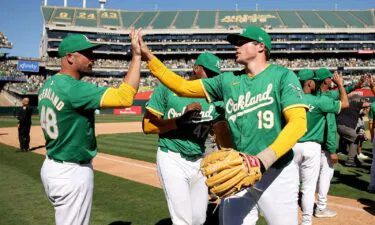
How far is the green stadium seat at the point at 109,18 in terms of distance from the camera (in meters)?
69.6

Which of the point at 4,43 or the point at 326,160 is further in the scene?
the point at 4,43

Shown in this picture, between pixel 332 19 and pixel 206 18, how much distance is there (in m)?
23.6

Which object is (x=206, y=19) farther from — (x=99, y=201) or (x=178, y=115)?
(x=178, y=115)

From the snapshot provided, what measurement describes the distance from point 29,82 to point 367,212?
→ 186ft

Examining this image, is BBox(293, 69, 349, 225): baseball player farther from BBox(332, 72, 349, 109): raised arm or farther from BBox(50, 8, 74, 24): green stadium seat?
BBox(50, 8, 74, 24): green stadium seat

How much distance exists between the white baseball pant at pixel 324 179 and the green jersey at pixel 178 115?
293cm

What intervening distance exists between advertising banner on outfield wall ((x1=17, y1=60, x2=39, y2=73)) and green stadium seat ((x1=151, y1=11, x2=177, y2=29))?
2208 cm

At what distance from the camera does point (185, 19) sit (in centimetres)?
6931

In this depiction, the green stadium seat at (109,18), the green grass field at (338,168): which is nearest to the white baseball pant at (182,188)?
the green grass field at (338,168)

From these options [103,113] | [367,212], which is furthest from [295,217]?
[103,113]

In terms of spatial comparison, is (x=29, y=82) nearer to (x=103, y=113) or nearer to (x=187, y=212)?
(x=103, y=113)

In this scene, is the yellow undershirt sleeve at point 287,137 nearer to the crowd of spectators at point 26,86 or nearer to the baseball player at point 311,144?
the baseball player at point 311,144

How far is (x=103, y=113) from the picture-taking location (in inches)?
1725

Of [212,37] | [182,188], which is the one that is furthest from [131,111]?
[182,188]
